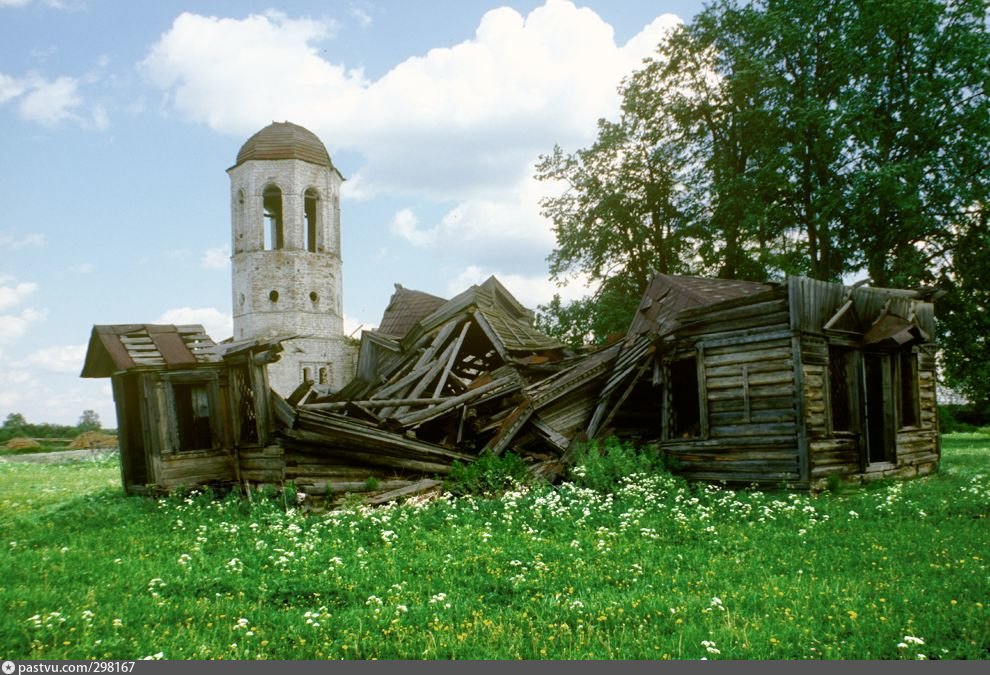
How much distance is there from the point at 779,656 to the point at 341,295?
41222 mm

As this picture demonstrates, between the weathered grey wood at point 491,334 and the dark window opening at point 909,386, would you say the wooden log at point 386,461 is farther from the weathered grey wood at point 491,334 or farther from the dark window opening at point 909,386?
the dark window opening at point 909,386

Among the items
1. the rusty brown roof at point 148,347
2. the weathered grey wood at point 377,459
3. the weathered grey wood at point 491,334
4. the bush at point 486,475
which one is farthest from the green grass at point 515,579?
the weathered grey wood at point 491,334

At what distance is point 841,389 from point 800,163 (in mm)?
15222

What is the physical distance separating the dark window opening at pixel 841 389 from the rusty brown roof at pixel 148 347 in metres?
13.6

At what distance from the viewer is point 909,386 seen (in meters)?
18.3

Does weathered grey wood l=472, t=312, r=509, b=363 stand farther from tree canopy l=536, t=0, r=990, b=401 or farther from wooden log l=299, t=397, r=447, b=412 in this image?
tree canopy l=536, t=0, r=990, b=401

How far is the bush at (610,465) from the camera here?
1477cm

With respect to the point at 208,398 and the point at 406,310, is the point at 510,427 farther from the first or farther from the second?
the point at 406,310

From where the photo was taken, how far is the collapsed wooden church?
14664mm

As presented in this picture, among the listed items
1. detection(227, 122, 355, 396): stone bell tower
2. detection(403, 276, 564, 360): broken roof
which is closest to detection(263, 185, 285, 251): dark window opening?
detection(227, 122, 355, 396): stone bell tower

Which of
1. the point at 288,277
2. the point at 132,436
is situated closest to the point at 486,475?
the point at 132,436

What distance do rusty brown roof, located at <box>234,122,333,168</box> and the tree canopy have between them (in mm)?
16779

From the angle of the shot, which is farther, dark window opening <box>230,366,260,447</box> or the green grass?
dark window opening <box>230,366,260,447</box>

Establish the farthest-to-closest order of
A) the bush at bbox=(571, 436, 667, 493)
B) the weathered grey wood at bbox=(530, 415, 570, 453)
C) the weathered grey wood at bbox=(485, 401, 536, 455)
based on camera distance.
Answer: the weathered grey wood at bbox=(530, 415, 570, 453)
the weathered grey wood at bbox=(485, 401, 536, 455)
the bush at bbox=(571, 436, 667, 493)
